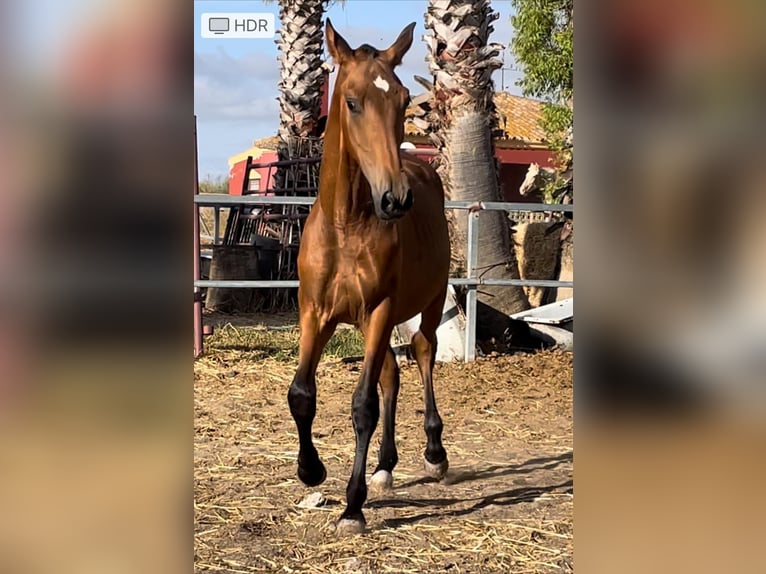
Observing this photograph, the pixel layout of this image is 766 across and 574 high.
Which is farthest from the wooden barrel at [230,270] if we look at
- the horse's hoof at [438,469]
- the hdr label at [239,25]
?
the hdr label at [239,25]

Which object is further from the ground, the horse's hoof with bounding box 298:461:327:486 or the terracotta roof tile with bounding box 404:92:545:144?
the terracotta roof tile with bounding box 404:92:545:144

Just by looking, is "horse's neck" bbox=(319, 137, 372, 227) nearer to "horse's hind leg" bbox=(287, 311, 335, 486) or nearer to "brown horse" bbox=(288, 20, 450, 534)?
"brown horse" bbox=(288, 20, 450, 534)

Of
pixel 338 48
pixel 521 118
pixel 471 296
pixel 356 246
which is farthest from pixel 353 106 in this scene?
pixel 521 118

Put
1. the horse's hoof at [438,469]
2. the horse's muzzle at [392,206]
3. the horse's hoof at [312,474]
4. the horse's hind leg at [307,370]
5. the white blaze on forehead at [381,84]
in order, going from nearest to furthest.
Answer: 1. the horse's muzzle at [392,206]
2. the white blaze on forehead at [381,84]
3. the horse's hind leg at [307,370]
4. the horse's hoof at [312,474]
5. the horse's hoof at [438,469]

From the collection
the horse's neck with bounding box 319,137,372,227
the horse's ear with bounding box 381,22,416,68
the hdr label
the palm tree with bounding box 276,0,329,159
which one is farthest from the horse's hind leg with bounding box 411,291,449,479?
the palm tree with bounding box 276,0,329,159

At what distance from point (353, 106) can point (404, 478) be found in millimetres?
2091

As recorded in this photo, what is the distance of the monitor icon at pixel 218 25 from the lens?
4.04 ft

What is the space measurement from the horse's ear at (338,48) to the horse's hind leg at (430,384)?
1.95 metres

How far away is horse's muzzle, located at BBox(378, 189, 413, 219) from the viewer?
256 centimetres

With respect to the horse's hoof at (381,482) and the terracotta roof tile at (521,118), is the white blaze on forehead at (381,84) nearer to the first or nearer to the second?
the horse's hoof at (381,482)

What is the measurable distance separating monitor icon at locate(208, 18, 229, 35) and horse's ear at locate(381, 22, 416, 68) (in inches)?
65.8

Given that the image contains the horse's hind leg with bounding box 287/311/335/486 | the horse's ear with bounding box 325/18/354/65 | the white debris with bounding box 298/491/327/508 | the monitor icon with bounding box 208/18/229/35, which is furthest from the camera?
the white debris with bounding box 298/491/327/508
